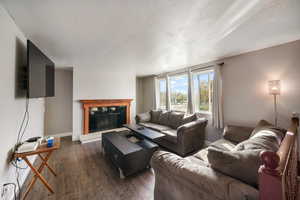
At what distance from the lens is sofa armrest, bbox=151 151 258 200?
31.3 inches

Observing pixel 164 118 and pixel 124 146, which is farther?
pixel 164 118

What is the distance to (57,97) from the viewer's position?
4078mm

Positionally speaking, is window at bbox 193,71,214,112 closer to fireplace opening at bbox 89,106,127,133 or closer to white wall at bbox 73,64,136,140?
white wall at bbox 73,64,136,140

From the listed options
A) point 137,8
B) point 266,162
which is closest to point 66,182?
point 266,162

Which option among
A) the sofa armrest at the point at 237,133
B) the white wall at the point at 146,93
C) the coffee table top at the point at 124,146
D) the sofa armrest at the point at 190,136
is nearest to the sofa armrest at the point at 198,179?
the coffee table top at the point at 124,146

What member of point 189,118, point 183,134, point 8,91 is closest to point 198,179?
point 183,134

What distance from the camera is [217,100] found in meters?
3.11

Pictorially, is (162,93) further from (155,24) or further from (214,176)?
(214,176)

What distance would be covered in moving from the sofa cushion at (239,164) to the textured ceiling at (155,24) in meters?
1.49

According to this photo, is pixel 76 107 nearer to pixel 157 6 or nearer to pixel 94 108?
pixel 94 108

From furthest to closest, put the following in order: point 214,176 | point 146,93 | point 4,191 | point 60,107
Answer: point 146,93 < point 60,107 < point 4,191 < point 214,176

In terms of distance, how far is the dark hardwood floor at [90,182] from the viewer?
1672 millimetres

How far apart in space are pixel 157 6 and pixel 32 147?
2.37 metres

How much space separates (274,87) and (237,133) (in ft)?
3.54
